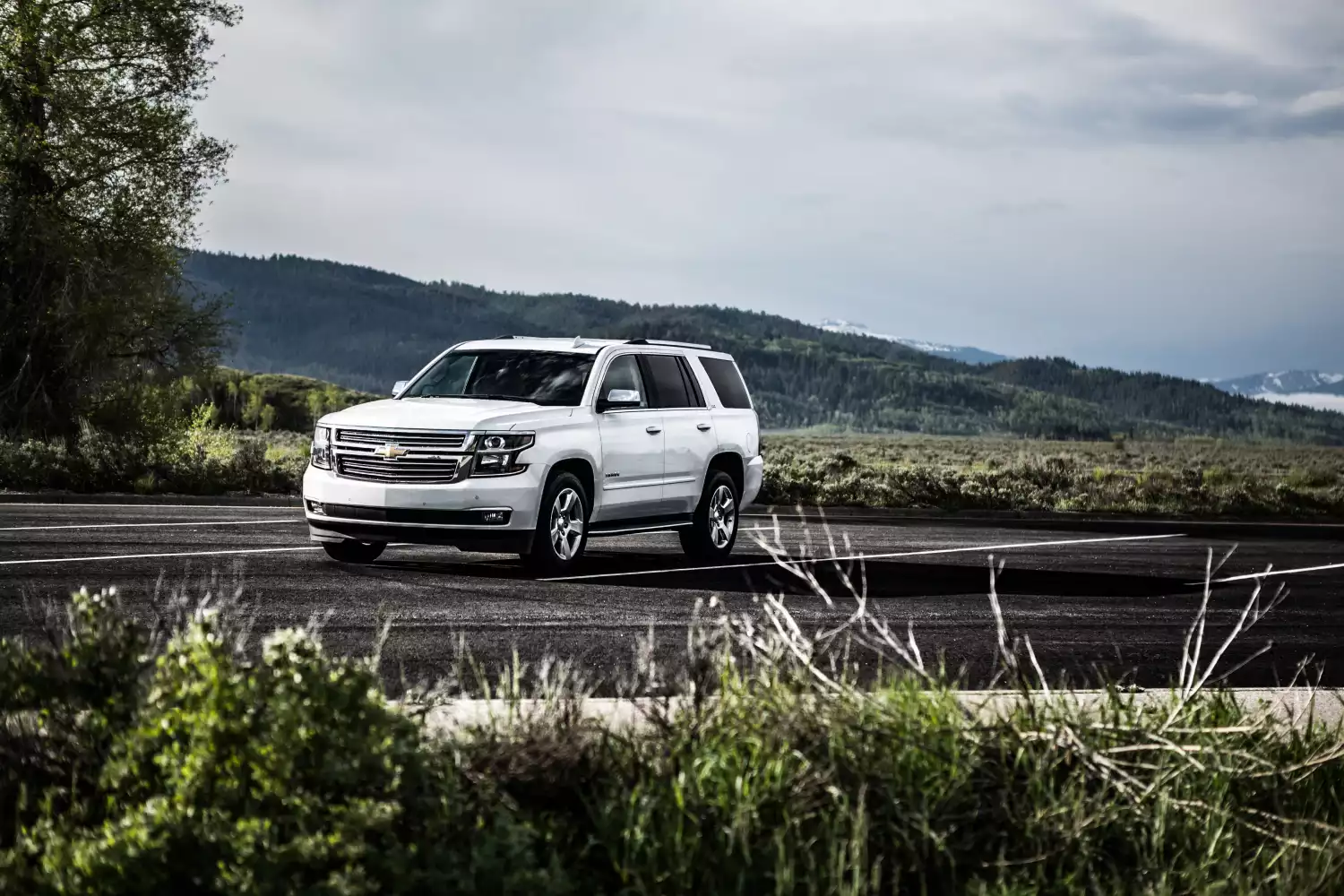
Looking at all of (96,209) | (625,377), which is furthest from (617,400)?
(96,209)

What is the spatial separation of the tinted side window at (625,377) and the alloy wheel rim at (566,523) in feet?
4.18

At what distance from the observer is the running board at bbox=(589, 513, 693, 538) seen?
45.7 ft

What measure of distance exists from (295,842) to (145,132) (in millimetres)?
33253

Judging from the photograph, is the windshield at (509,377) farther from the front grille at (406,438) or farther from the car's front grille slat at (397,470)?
the car's front grille slat at (397,470)

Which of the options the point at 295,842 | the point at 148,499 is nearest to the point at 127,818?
the point at 295,842

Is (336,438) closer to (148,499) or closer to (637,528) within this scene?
(637,528)

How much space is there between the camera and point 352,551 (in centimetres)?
1437

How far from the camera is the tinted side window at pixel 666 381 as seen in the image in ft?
48.8

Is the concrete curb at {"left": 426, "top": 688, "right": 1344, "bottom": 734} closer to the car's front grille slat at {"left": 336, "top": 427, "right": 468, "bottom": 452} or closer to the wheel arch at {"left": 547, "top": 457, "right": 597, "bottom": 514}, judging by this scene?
the car's front grille slat at {"left": 336, "top": 427, "right": 468, "bottom": 452}

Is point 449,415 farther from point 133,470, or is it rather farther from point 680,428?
point 133,470

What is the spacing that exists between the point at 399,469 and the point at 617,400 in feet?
6.83

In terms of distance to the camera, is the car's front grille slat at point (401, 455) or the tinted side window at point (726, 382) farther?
the tinted side window at point (726, 382)

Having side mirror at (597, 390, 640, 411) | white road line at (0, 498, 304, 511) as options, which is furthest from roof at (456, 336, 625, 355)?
white road line at (0, 498, 304, 511)

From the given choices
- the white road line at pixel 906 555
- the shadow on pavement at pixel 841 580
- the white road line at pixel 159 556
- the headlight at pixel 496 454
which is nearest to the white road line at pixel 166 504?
the white road line at pixel 159 556
